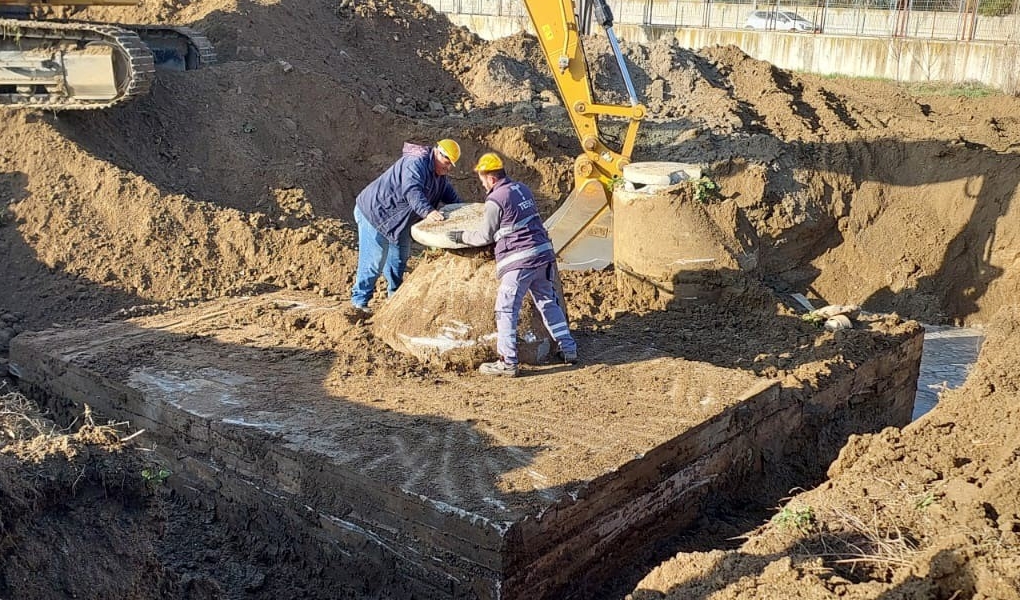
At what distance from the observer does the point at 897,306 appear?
41.9 feet

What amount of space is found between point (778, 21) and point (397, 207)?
20.1m

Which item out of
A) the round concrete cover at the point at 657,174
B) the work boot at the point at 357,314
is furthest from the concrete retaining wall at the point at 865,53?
the work boot at the point at 357,314

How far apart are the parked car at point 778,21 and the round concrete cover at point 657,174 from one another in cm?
1713

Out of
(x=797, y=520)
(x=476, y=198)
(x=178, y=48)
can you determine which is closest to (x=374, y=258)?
(x=797, y=520)

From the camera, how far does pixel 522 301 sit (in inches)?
256

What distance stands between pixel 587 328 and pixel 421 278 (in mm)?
1587

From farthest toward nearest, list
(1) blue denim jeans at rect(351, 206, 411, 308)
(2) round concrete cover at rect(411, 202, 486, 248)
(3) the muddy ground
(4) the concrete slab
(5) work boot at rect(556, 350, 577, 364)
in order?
(1) blue denim jeans at rect(351, 206, 411, 308)
(5) work boot at rect(556, 350, 577, 364)
(2) round concrete cover at rect(411, 202, 486, 248)
(4) the concrete slab
(3) the muddy ground

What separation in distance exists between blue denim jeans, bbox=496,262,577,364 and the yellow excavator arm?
10.3 ft

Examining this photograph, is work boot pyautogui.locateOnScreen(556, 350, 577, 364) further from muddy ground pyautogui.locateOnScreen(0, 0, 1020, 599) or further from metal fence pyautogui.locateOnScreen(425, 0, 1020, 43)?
metal fence pyautogui.locateOnScreen(425, 0, 1020, 43)

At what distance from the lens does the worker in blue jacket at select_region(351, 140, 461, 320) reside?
7.08 m

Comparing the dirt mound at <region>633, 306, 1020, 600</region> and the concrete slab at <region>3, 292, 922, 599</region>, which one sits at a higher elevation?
the dirt mound at <region>633, 306, 1020, 600</region>

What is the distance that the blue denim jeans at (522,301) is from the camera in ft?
20.5

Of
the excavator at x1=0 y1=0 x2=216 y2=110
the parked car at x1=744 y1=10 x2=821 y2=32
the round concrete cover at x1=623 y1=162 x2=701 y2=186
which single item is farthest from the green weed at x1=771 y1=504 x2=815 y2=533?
the parked car at x1=744 y1=10 x2=821 y2=32

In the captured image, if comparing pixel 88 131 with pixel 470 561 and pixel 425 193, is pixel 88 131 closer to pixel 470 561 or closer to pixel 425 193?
pixel 425 193
